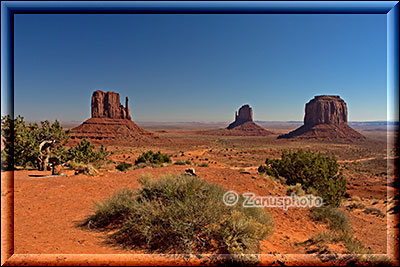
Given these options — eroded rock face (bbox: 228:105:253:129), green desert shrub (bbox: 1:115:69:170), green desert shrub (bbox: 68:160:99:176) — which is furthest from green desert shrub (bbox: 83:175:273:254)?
eroded rock face (bbox: 228:105:253:129)

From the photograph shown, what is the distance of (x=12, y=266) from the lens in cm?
302

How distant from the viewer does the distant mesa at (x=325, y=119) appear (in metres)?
81.2

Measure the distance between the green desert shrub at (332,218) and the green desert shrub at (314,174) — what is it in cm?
314

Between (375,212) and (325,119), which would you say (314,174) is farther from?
(325,119)

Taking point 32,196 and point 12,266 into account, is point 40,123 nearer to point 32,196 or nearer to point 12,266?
point 32,196

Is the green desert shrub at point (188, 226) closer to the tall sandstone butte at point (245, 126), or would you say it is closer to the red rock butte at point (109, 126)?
the red rock butte at point (109, 126)

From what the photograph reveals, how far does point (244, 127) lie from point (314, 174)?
342 feet

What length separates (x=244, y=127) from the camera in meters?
114

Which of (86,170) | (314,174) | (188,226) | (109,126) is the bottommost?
(314,174)

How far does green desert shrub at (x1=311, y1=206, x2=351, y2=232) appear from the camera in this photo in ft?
22.9

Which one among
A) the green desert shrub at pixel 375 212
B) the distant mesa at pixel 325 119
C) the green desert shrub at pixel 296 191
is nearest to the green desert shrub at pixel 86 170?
the green desert shrub at pixel 296 191

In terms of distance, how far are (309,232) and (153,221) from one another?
4.63 m

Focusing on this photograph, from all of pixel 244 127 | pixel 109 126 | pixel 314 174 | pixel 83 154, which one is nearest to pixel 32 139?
pixel 83 154

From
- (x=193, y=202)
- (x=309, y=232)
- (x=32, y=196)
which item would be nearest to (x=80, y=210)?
(x=32, y=196)
